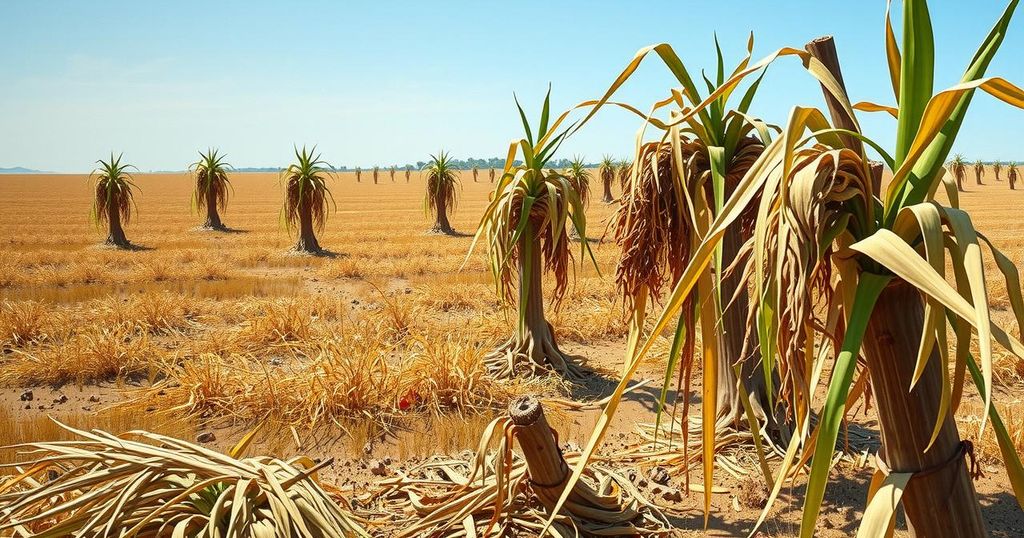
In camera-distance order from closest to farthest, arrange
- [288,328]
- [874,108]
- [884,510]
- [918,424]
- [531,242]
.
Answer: [884,510] < [918,424] < [874,108] < [531,242] < [288,328]

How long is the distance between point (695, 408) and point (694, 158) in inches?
92.5

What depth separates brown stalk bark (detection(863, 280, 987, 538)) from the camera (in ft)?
5.64

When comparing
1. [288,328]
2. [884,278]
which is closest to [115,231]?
[288,328]

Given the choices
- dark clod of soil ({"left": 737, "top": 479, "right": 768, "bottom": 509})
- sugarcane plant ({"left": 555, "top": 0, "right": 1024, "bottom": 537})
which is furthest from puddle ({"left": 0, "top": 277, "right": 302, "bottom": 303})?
sugarcane plant ({"left": 555, "top": 0, "right": 1024, "bottom": 537})

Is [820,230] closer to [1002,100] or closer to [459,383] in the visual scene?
[1002,100]

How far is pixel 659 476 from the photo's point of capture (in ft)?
12.1

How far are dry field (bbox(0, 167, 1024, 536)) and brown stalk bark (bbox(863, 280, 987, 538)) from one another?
1.39 metres

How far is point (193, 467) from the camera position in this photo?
2332 millimetres

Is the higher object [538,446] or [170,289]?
[538,446]

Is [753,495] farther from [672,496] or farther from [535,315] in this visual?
[535,315]

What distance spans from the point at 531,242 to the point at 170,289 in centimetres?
681

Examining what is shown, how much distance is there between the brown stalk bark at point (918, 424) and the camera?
172 centimetres

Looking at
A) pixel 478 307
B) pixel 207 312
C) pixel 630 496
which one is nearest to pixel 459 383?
pixel 630 496

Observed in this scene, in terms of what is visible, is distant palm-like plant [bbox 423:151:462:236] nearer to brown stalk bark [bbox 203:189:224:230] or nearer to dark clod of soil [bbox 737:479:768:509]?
brown stalk bark [bbox 203:189:224:230]
